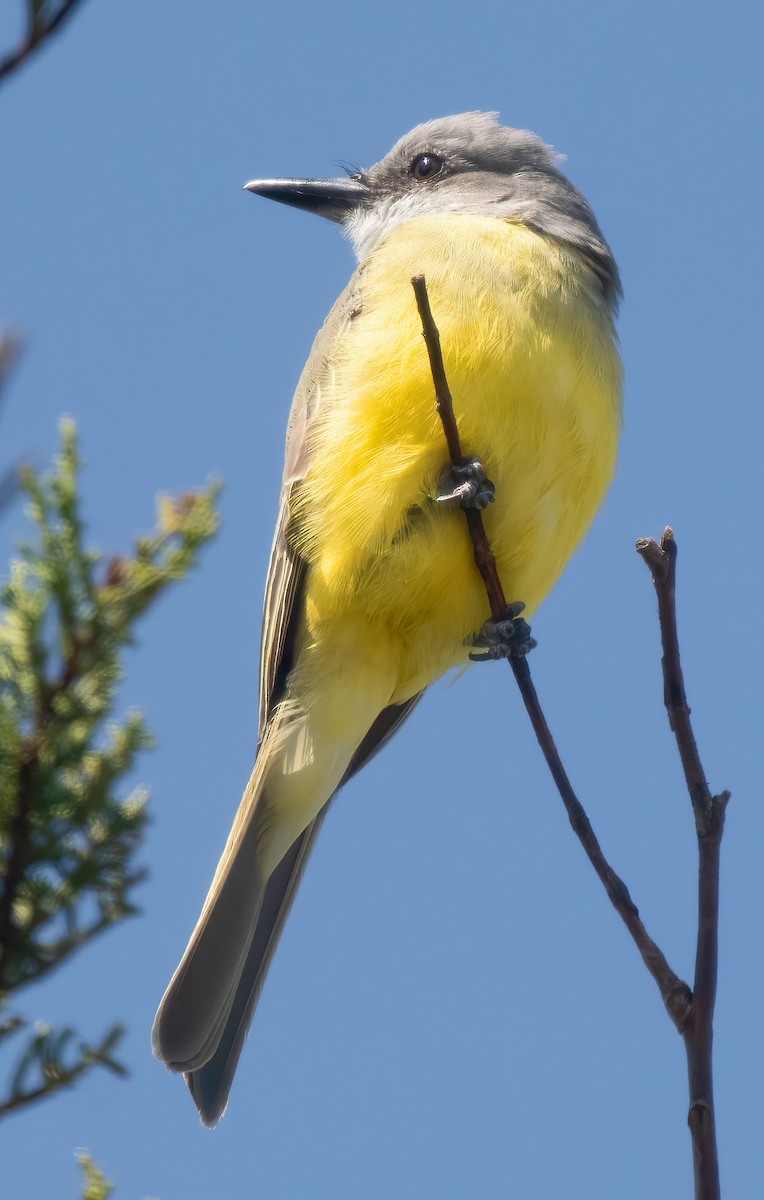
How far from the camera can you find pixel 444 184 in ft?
19.8

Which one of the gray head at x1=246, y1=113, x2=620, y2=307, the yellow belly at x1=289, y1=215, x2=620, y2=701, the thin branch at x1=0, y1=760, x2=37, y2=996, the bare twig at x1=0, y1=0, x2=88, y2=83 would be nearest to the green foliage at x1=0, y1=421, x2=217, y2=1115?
the thin branch at x1=0, y1=760, x2=37, y2=996

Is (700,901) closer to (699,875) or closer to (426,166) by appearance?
(699,875)

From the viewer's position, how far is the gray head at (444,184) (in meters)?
5.66

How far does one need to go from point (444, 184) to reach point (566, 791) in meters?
4.05

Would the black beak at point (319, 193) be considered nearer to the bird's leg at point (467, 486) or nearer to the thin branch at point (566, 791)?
the bird's leg at point (467, 486)

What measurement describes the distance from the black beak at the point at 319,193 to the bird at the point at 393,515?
1338 millimetres

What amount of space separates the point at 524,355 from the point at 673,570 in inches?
75.1

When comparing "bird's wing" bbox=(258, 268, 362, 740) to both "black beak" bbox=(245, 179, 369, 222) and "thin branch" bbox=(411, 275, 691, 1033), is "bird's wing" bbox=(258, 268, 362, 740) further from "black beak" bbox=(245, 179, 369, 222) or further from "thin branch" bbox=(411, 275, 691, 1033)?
"black beak" bbox=(245, 179, 369, 222)

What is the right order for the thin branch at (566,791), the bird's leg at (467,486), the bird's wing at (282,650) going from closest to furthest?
the thin branch at (566,791) < the bird's leg at (467,486) < the bird's wing at (282,650)

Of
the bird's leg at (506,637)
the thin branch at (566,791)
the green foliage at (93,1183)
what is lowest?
the green foliage at (93,1183)

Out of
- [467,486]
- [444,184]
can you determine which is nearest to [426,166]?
[444,184]

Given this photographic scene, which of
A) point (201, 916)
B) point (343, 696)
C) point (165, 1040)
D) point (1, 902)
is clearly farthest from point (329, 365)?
point (1, 902)

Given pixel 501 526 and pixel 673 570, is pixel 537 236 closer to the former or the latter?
pixel 501 526

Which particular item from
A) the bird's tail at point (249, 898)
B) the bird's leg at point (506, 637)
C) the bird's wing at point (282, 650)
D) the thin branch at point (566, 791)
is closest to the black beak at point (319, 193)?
the bird's wing at point (282, 650)
